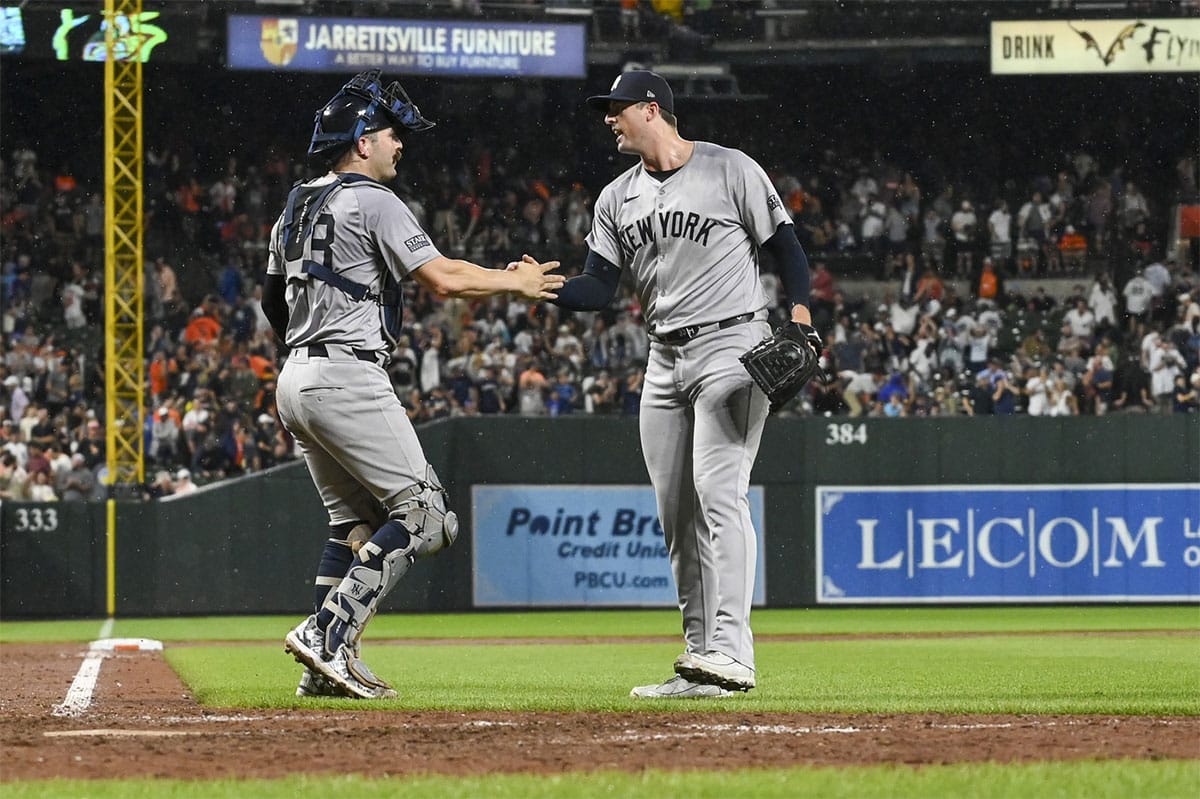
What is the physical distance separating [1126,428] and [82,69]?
16.3 metres

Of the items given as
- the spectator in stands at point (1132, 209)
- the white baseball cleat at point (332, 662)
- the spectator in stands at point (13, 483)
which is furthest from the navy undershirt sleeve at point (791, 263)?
the spectator in stands at point (1132, 209)

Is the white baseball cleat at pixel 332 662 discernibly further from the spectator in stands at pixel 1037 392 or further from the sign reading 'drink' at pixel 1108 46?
the sign reading 'drink' at pixel 1108 46

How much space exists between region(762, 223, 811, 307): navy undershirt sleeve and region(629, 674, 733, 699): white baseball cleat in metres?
1.39

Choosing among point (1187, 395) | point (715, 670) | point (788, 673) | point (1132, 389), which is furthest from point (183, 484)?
point (715, 670)

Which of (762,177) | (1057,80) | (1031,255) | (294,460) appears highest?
(1057,80)

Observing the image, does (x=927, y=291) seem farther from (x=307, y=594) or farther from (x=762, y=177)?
(x=762, y=177)

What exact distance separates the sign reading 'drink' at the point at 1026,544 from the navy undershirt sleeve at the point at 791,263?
11.6 meters

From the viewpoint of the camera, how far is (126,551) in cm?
1752

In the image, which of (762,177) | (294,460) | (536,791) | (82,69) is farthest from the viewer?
(82,69)

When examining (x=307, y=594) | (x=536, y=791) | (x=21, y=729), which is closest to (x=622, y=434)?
(x=307, y=594)

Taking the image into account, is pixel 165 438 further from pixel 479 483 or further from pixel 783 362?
pixel 783 362

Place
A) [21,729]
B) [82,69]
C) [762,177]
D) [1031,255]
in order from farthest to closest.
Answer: [82,69] < [1031,255] < [762,177] < [21,729]

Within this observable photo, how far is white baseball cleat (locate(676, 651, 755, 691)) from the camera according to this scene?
5898 mm

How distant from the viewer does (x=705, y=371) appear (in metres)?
6.14
